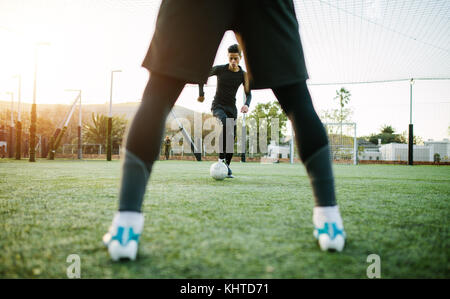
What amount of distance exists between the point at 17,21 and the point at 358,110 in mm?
23766

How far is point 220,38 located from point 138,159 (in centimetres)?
62

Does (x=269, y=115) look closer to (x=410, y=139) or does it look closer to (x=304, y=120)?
(x=410, y=139)

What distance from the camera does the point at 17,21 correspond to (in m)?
9.42

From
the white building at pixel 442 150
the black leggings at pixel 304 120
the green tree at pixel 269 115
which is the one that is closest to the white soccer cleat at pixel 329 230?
the black leggings at pixel 304 120

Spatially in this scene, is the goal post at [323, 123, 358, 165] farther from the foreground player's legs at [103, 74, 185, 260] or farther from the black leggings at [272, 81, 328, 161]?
the foreground player's legs at [103, 74, 185, 260]

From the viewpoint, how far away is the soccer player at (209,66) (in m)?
1.21

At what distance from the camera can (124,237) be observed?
3.59 feet

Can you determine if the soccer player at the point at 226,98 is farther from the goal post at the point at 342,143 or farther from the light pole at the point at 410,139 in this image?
the goal post at the point at 342,143

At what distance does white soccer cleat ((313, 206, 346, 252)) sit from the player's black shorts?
1.85 ft

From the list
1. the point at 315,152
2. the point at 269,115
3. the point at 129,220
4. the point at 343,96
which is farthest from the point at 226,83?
the point at 343,96

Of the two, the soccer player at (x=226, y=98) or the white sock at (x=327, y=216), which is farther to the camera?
the soccer player at (x=226, y=98)
